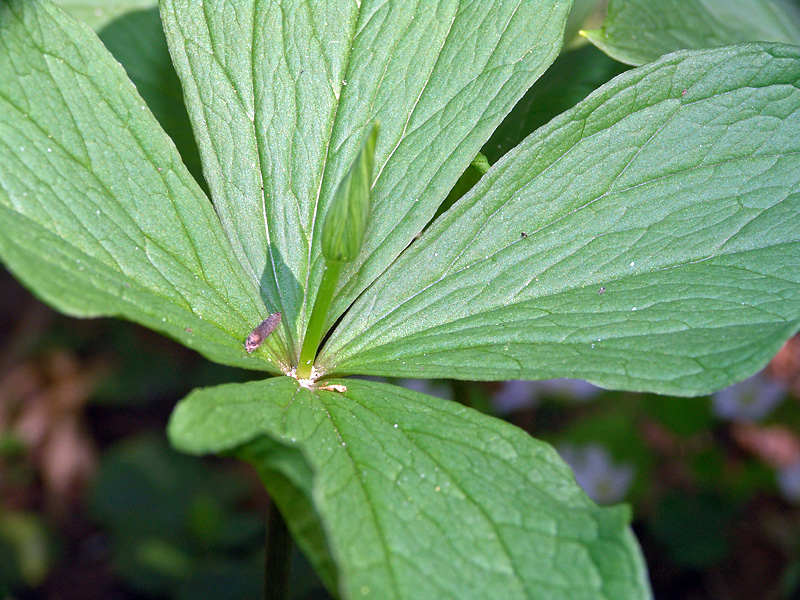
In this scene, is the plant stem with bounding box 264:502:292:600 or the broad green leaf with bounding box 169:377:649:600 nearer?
the broad green leaf with bounding box 169:377:649:600

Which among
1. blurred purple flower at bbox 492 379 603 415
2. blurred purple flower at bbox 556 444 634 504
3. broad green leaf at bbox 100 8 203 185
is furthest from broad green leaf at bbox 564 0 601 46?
blurred purple flower at bbox 556 444 634 504

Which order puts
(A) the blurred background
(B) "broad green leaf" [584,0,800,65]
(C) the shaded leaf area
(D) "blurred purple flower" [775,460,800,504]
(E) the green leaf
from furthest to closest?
(D) "blurred purple flower" [775,460,800,504]
(A) the blurred background
(C) the shaded leaf area
(B) "broad green leaf" [584,0,800,65]
(E) the green leaf

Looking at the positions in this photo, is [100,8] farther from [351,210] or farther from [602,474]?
[602,474]

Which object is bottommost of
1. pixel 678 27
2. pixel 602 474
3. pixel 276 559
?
pixel 276 559

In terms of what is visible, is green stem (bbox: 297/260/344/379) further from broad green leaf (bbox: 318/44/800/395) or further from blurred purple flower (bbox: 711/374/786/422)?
blurred purple flower (bbox: 711/374/786/422)

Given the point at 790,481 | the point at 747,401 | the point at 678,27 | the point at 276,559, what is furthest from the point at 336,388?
the point at 790,481

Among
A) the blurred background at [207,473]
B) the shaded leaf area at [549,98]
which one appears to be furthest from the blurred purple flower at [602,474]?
the shaded leaf area at [549,98]
